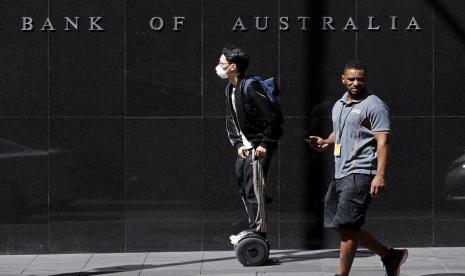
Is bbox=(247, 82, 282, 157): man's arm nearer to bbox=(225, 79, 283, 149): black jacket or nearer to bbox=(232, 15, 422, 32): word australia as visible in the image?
bbox=(225, 79, 283, 149): black jacket

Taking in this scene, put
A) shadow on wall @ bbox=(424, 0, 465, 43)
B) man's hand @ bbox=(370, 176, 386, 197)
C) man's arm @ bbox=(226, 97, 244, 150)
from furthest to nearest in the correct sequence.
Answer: shadow on wall @ bbox=(424, 0, 465, 43), man's arm @ bbox=(226, 97, 244, 150), man's hand @ bbox=(370, 176, 386, 197)

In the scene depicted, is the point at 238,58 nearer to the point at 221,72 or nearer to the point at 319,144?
the point at 221,72

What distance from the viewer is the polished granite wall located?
34.7 feet

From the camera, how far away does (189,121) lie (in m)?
10.7

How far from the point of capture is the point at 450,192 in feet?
35.5

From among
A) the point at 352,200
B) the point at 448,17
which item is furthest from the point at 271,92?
the point at 448,17

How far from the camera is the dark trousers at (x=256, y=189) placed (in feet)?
31.7

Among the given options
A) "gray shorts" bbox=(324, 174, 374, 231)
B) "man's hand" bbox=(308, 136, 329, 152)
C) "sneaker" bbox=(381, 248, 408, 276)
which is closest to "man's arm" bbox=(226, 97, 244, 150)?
"man's hand" bbox=(308, 136, 329, 152)

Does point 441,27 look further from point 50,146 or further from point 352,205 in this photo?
point 50,146

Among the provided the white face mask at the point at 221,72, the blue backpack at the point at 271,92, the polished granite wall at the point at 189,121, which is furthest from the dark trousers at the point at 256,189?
the polished granite wall at the point at 189,121

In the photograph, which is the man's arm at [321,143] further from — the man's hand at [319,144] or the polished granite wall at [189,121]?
the polished granite wall at [189,121]

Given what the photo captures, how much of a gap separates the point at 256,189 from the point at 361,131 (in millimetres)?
1747

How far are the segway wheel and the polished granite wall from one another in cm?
100

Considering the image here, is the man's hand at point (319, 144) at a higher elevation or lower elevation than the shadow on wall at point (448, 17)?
lower
